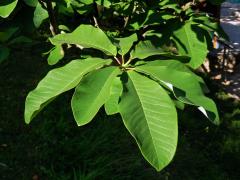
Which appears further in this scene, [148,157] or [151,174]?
[151,174]

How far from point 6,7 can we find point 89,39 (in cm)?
42

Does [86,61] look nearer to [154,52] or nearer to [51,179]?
[154,52]

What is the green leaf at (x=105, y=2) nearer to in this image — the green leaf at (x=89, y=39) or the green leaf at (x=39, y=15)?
the green leaf at (x=39, y=15)

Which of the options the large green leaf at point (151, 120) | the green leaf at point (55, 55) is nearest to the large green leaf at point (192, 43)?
the green leaf at point (55, 55)

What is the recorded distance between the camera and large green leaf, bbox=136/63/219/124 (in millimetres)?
1001

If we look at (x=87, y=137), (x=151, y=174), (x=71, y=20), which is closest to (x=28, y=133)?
(x=87, y=137)

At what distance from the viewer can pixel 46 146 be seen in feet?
14.5

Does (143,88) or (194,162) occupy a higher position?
(143,88)

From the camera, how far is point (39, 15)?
1657 millimetres

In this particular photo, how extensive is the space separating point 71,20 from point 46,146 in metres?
2.61

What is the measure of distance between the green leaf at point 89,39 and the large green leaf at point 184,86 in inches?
6.1

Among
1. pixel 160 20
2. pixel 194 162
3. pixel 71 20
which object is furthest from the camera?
pixel 194 162

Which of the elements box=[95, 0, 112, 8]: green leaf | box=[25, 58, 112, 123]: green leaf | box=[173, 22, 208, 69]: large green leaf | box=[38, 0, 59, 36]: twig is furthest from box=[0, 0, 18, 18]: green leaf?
box=[173, 22, 208, 69]: large green leaf

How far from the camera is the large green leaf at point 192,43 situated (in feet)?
5.10
